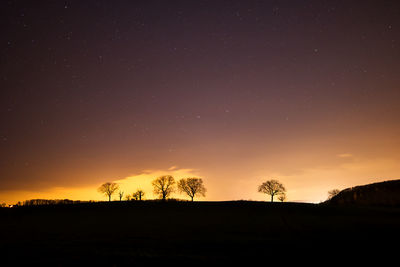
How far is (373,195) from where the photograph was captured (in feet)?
206

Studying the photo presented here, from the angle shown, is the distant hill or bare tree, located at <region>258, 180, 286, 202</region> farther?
bare tree, located at <region>258, 180, 286, 202</region>

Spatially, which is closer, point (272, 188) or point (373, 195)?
point (373, 195)

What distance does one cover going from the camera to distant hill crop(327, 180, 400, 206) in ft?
189

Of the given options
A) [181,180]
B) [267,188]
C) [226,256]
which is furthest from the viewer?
[181,180]

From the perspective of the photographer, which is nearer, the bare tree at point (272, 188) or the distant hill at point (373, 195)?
the distant hill at point (373, 195)

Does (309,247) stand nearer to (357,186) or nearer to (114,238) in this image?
(114,238)

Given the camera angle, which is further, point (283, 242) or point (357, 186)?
point (357, 186)

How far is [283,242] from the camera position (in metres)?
18.4

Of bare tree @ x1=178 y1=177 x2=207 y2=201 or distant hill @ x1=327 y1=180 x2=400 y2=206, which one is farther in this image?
bare tree @ x1=178 y1=177 x2=207 y2=201

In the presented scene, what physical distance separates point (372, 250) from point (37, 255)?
19604 millimetres

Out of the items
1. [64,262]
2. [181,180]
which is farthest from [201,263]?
[181,180]

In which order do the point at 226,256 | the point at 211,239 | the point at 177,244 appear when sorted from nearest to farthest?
A: 1. the point at 226,256
2. the point at 177,244
3. the point at 211,239

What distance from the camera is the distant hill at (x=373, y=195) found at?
5772cm

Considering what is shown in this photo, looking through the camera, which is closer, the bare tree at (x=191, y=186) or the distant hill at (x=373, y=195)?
the distant hill at (x=373, y=195)
